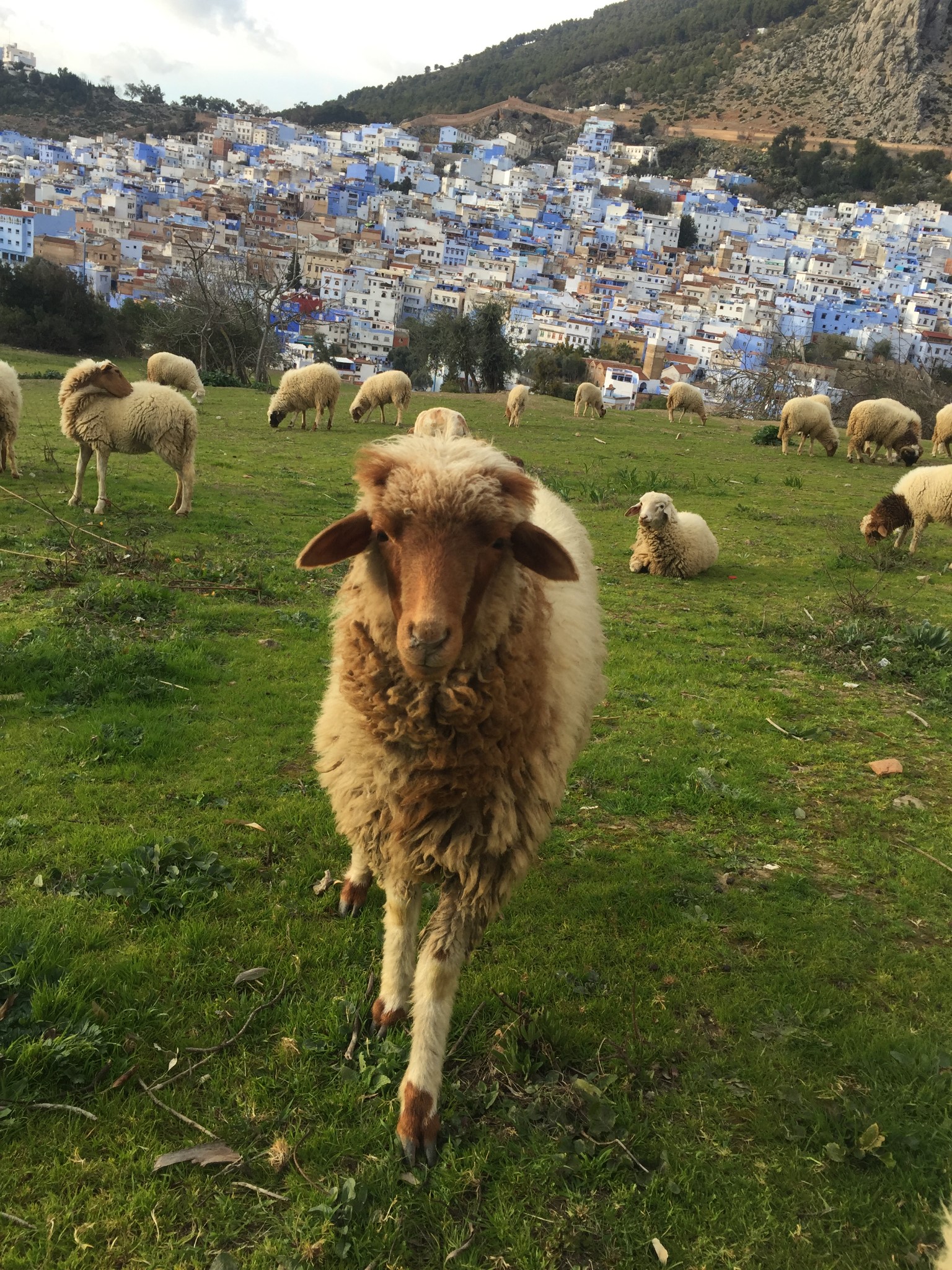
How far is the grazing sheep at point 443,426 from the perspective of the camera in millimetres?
3342

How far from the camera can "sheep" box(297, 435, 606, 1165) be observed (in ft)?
8.86

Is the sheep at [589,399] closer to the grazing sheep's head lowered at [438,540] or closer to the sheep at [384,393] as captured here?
the sheep at [384,393]

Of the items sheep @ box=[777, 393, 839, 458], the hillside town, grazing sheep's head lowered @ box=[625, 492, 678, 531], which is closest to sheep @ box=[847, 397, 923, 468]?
sheep @ box=[777, 393, 839, 458]

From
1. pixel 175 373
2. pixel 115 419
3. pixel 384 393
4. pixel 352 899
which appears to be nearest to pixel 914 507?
pixel 352 899

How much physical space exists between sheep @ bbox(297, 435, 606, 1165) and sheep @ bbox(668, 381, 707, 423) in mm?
27499

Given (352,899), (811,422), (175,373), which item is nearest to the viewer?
(352,899)

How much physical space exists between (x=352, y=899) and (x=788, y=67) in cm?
20274

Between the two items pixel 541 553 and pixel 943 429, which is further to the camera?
pixel 943 429

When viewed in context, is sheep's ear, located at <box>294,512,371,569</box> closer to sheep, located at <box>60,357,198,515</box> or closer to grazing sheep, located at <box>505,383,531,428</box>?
sheep, located at <box>60,357,198,515</box>

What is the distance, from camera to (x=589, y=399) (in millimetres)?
27828

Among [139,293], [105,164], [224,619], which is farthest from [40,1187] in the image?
[105,164]

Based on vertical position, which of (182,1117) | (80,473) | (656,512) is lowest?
(182,1117)

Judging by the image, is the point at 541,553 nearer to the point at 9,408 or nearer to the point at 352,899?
the point at 352,899

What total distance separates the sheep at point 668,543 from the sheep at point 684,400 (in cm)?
1885
